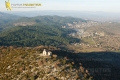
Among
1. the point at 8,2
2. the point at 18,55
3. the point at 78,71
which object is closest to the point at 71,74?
the point at 78,71

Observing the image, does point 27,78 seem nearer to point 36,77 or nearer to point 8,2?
point 36,77

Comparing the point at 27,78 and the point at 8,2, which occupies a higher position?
the point at 8,2

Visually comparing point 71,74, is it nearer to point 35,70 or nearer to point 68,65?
point 68,65

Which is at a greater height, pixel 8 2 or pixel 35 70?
pixel 8 2

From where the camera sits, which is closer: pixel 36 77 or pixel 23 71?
pixel 36 77

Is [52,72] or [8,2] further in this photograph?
[8,2]

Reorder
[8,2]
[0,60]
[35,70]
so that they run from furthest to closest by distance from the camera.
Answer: [8,2], [0,60], [35,70]

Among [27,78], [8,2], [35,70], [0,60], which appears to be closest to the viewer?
[27,78]

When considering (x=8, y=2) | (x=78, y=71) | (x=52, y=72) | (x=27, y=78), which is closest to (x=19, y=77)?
(x=27, y=78)

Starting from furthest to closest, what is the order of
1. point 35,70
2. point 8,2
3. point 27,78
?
point 8,2, point 35,70, point 27,78
